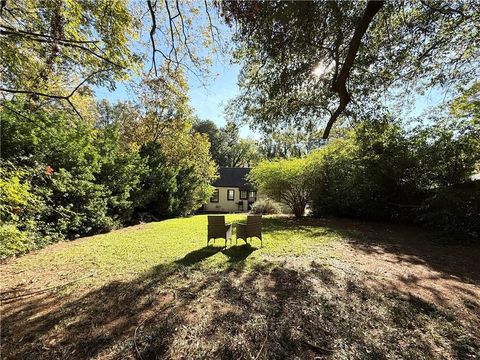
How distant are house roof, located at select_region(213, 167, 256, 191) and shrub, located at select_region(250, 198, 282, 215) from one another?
1194 cm

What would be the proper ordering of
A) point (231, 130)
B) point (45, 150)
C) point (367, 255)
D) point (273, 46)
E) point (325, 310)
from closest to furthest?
point (325, 310) → point (273, 46) → point (367, 255) → point (45, 150) → point (231, 130)

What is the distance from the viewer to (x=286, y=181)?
12.1 metres

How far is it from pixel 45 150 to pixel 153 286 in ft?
19.3

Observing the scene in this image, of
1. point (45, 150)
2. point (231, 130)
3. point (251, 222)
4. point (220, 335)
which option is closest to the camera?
point (220, 335)

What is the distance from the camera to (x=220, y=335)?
8.91 feet

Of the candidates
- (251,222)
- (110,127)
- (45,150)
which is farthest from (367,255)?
(110,127)

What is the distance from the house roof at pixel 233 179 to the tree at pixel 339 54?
20.9 m

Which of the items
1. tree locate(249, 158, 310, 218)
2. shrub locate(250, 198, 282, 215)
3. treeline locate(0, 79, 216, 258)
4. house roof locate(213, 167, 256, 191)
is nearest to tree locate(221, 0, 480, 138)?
treeline locate(0, 79, 216, 258)

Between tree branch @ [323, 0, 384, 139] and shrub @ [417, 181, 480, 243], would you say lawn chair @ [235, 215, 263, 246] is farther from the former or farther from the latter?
shrub @ [417, 181, 480, 243]

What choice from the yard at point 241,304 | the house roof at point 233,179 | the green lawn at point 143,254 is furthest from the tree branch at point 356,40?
the house roof at point 233,179

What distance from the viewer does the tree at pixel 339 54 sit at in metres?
4.17

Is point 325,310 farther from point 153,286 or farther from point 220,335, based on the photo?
point 153,286

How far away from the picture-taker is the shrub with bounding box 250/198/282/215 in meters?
15.2

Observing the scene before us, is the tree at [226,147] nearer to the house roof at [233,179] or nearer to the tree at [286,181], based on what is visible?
the house roof at [233,179]
